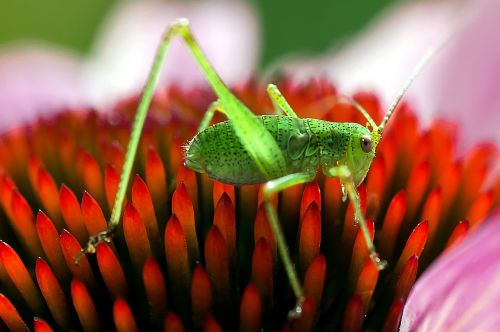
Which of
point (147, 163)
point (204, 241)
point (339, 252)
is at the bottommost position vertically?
point (339, 252)

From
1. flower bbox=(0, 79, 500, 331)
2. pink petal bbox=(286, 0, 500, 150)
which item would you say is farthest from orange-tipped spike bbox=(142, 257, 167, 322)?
pink petal bbox=(286, 0, 500, 150)

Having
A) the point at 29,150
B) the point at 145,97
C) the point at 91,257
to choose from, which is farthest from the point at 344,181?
the point at 29,150

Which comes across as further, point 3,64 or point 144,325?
point 3,64

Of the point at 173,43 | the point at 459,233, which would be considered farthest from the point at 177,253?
the point at 173,43

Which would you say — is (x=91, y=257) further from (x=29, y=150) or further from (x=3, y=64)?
(x=3, y=64)

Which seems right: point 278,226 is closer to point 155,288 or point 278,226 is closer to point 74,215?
point 155,288

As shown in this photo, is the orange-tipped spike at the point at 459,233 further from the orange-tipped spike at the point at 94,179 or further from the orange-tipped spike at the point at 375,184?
the orange-tipped spike at the point at 94,179

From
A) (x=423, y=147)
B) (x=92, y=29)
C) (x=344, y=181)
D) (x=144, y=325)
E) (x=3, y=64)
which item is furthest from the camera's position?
(x=92, y=29)
